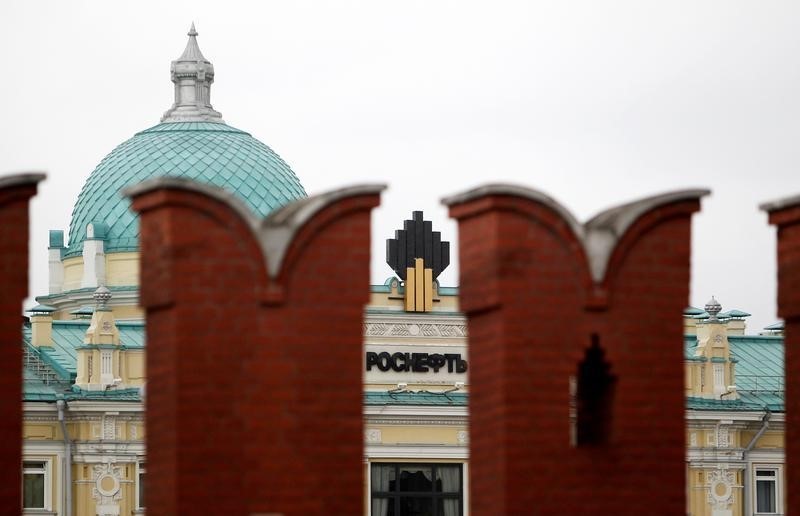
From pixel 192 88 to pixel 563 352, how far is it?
1868 inches

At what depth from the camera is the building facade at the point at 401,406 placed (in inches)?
2061

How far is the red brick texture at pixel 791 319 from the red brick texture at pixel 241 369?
3651 millimetres

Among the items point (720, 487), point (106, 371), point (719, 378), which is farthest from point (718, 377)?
point (106, 371)

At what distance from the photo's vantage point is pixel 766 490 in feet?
186

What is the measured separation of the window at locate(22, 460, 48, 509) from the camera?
51.7 meters

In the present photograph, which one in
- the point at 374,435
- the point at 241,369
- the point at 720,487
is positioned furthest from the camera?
the point at 720,487

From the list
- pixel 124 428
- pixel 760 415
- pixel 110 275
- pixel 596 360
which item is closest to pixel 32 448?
pixel 124 428

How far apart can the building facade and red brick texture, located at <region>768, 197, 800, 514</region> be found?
3005 cm

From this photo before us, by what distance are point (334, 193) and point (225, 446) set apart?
6.52ft

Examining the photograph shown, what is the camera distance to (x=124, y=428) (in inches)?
2072

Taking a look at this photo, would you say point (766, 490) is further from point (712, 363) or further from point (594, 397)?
point (594, 397)

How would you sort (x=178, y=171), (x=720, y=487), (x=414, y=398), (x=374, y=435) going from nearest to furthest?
(x=374, y=435) < (x=414, y=398) < (x=720, y=487) < (x=178, y=171)

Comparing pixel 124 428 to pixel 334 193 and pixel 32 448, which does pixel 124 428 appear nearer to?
pixel 32 448

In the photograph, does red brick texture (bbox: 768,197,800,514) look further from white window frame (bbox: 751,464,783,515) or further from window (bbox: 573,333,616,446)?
white window frame (bbox: 751,464,783,515)
